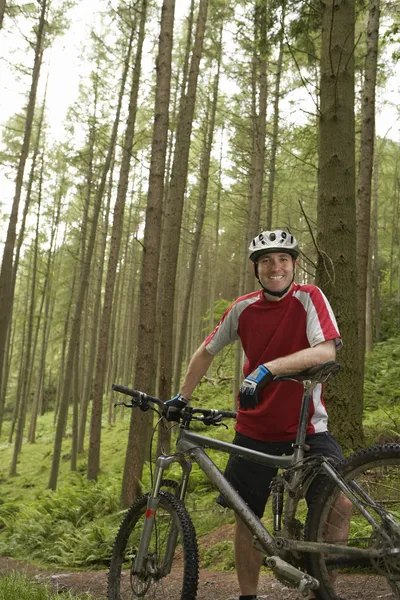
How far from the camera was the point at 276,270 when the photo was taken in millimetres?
3393

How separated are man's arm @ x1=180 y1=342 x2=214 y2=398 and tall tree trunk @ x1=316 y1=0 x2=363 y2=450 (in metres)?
2.01

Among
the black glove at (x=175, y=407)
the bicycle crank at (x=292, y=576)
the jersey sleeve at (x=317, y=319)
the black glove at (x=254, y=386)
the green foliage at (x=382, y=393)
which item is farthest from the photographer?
the green foliage at (x=382, y=393)

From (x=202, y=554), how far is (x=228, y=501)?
137 inches

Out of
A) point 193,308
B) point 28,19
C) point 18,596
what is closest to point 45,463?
point 193,308

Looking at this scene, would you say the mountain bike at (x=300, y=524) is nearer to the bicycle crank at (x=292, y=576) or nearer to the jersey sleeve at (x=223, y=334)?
the bicycle crank at (x=292, y=576)

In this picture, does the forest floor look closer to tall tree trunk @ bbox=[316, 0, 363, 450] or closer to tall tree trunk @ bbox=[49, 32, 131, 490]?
tall tree trunk @ bbox=[316, 0, 363, 450]

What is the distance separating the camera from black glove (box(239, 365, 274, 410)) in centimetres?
282

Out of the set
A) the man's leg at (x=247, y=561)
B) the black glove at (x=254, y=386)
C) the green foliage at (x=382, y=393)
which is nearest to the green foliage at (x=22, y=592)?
the man's leg at (x=247, y=561)

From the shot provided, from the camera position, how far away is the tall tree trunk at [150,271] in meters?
8.37

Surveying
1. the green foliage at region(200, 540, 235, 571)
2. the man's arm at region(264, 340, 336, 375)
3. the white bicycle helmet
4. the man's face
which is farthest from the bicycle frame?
the green foliage at region(200, 540, 235, 571)

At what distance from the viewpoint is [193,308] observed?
30.6 meters

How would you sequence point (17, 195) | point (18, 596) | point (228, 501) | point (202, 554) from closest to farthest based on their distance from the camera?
point (228, 501)
point (18, 596)
point (202, 554)
point (17, 195)

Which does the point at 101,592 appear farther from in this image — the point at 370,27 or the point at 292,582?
the point at 370,27

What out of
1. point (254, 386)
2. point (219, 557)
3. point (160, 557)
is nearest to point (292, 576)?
point (254, 386)
